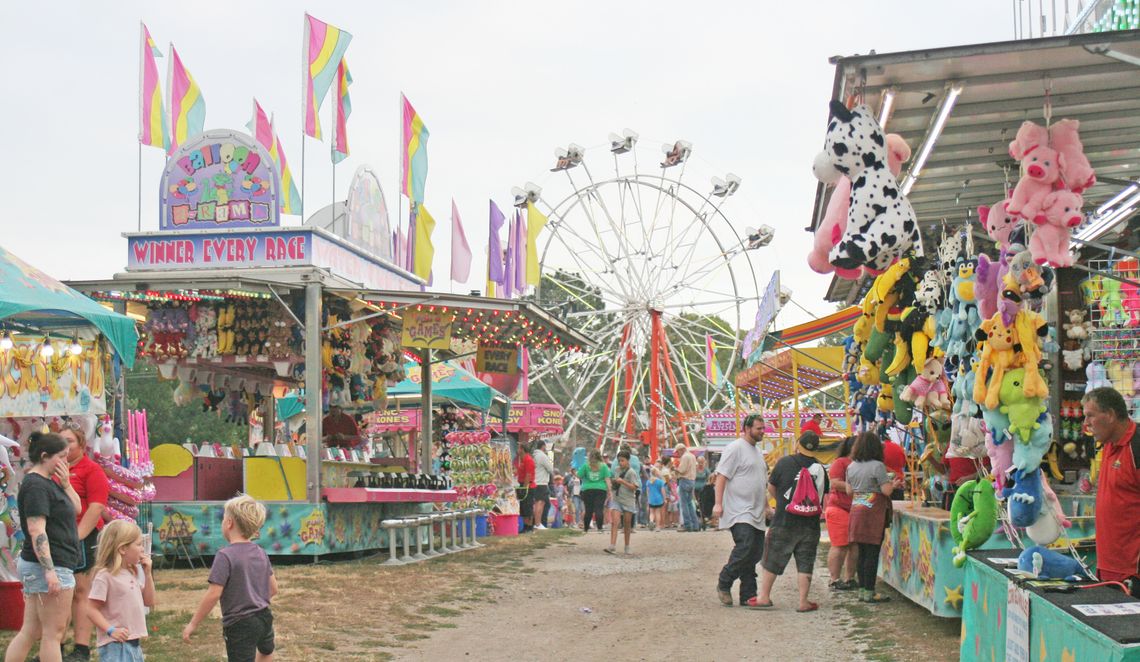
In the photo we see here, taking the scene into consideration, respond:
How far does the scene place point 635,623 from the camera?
34.4 ft

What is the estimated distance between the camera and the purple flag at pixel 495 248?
21.2 meters

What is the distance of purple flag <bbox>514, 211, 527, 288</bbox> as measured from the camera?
22.8 meters

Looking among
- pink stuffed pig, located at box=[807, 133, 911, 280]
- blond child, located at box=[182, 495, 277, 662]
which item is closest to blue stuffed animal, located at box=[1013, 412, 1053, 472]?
pink stuffed pig, located at box=[807, 133, 911, 280]

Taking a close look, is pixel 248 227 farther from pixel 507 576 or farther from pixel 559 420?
pixel 559 420

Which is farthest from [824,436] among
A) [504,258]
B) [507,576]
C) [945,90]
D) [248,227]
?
[945,90]

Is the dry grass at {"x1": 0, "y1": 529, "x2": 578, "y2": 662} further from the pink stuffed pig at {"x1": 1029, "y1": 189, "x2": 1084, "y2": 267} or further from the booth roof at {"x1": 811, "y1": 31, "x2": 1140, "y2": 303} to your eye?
the pink stuffed pig at {"x1": 1029, "y1": 189, "x2": 1084, "y2": 267}

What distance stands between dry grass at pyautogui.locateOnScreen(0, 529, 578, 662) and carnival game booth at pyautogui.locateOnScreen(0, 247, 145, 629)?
33.5 inches

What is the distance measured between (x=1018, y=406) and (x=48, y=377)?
20.8 feet

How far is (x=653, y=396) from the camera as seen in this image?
3344 centimetres

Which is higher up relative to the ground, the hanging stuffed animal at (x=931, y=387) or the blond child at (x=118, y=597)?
the hanging stuffed animal at (x=931, y=387)

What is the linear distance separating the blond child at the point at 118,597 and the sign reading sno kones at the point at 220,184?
8946mm

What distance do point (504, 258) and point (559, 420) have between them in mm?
12719

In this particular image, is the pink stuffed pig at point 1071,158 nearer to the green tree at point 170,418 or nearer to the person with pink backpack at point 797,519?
the person with pink backpack at point 797,519

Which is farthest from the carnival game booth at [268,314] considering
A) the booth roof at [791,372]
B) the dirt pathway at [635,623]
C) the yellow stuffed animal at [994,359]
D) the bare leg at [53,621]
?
the yellow stuffed animal at [994,359]
